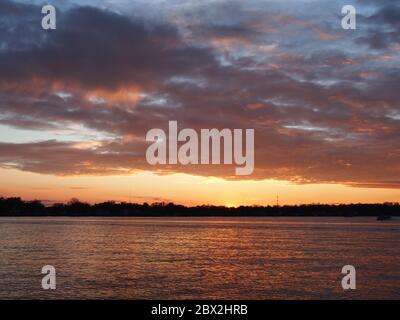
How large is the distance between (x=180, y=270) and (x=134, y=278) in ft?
27.4

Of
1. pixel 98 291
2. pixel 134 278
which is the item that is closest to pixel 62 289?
pixel 98 291

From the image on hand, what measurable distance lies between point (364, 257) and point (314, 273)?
23680 mm

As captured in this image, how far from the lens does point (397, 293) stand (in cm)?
4462

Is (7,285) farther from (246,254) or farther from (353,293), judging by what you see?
(246,254)

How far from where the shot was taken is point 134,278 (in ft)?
174

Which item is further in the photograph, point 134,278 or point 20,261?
point 20,261
